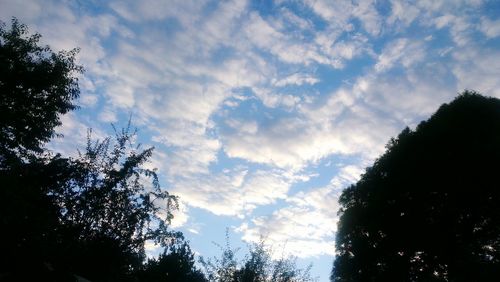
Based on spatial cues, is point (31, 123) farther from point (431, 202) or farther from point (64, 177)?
point (431, 202)

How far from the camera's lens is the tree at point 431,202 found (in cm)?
2108

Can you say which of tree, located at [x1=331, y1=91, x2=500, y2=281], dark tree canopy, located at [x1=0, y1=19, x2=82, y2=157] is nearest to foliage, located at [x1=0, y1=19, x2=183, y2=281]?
dark tree canopy, located at [x1=0, y1=19, x2=82, y2=157]

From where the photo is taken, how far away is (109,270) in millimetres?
19891

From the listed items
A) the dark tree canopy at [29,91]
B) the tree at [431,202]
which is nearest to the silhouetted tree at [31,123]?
the dark tree canopy at [29,91]

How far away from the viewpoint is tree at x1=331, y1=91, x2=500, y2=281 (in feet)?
69.2

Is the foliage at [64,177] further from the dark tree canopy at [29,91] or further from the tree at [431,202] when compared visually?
the tree at [431,202]

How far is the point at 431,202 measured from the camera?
23078mm

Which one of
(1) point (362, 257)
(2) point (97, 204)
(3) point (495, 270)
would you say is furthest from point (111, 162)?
(3) point (495, 270)

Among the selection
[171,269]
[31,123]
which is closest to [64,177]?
[31,123]

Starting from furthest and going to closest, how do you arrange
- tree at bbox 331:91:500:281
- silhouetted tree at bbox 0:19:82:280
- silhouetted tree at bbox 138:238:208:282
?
silhouetted tree at bbox 138:238:208:282 < tree at bbox 331:91:500:281 < silhouetted tree at bbox 0:19:82:280

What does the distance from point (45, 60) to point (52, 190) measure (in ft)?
23.4

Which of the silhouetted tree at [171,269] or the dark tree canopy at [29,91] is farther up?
the dark tree canopy at [29,91]

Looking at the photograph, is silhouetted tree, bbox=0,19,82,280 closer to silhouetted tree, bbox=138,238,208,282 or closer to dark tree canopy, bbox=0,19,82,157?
dark tree canopy, bbox=0,19,82,157

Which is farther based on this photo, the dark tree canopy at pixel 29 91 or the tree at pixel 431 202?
the tree at pixel 431 202
